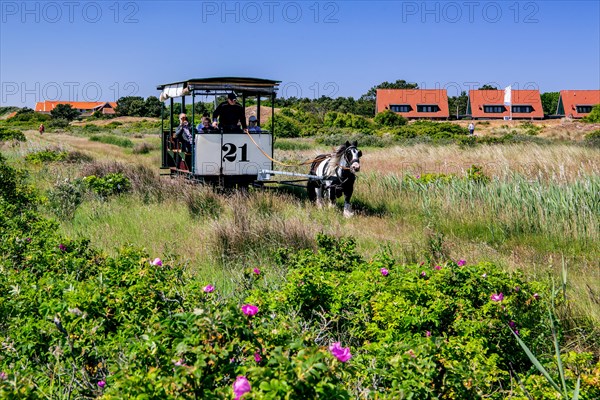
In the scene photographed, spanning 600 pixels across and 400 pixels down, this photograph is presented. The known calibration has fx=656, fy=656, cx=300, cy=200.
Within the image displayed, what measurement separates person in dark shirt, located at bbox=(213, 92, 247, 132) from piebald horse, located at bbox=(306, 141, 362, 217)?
2413 mm

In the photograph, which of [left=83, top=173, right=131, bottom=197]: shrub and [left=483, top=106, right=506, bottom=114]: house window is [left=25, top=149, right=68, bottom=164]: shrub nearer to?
[left=83, top=173, right=131, bottom=197]: shrub

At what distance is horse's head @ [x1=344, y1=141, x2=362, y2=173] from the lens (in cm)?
1202

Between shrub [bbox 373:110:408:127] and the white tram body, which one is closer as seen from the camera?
the white tram body

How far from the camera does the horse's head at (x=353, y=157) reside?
39.4ft

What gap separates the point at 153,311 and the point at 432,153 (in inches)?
811

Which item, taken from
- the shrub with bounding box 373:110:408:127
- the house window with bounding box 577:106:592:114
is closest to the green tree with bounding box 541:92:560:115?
the house window with bounding box 577:106:592:114

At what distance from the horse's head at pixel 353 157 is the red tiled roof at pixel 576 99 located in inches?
3908

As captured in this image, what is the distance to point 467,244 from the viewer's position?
880 centimetres

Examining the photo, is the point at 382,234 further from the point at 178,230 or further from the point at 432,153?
the point at 432,153

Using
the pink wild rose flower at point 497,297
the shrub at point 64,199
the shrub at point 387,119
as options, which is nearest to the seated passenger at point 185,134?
the shrub at point 64,199

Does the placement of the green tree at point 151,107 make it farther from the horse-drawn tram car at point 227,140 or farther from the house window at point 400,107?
the horse-drawn tram car at point 227,140

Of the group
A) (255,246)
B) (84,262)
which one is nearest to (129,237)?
(255,246)

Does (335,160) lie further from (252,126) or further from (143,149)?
(143,149)

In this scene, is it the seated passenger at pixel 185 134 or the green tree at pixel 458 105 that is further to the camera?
the green tree at pixel 458 105
